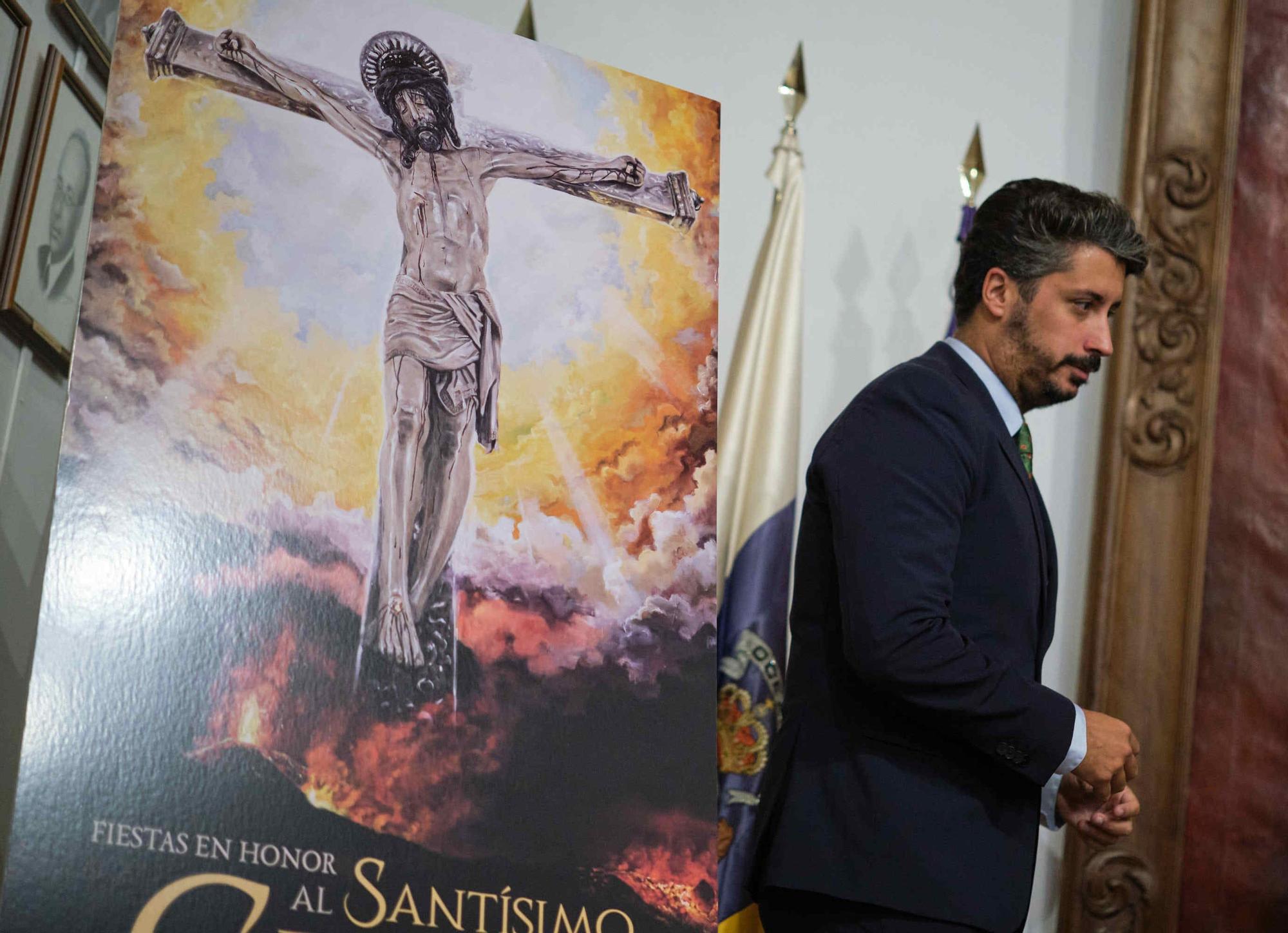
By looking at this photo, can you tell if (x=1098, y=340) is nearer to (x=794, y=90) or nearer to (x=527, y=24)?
(x=794, y=90)

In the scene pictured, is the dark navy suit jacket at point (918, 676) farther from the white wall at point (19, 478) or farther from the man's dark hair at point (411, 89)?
the white wall at point (19, 478)

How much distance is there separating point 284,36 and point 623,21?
5.06ft

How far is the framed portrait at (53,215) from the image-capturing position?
2311mm

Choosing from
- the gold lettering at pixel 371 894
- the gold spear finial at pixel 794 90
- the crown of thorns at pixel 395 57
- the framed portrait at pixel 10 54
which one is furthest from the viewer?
the gold spear finial at pixel 794 90

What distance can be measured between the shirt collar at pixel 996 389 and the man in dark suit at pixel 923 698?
0.21 ft

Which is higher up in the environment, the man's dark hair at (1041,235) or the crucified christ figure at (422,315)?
the man's dark hair at (1041,235)

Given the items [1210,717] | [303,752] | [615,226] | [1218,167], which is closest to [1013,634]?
[615,226]

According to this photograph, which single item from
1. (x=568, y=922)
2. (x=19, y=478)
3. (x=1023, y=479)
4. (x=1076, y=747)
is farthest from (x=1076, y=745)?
(x=19, y=478)

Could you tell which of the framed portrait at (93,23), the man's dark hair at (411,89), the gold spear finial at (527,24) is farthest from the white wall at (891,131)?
the man's dark hair at (411,89)

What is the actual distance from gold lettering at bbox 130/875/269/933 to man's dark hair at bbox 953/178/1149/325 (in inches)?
54.4

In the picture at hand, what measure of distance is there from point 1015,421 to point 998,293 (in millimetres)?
221

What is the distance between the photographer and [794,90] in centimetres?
285

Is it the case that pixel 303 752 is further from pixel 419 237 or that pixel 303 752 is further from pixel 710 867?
pixel 419 237

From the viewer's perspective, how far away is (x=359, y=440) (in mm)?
1723
